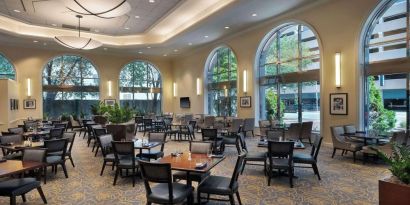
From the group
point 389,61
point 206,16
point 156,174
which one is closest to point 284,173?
point 156,174

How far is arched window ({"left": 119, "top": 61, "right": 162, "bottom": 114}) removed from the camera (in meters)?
17.5

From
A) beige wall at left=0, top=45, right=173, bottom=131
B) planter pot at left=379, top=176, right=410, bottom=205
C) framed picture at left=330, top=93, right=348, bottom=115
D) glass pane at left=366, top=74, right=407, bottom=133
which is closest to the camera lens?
planter pot at left=379, top=176, right=410, bottom=205

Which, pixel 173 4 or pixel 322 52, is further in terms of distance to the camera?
pixel 173 4

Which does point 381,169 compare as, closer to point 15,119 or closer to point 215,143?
point 215,143

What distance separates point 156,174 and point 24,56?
14744 mm

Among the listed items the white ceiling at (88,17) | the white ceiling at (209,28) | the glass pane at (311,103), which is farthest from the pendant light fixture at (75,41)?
the glass pane at (311,103)

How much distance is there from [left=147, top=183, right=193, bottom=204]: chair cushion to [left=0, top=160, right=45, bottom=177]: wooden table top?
190cm

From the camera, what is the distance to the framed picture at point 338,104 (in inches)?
327

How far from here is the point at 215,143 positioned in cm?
721

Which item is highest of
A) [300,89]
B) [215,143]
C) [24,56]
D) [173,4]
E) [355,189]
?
[173,4]

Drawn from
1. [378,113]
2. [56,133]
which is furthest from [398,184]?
[56,133]

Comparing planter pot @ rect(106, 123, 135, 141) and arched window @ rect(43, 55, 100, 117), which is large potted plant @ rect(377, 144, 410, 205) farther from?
arched window @ rect(43, 55, 100, 117)

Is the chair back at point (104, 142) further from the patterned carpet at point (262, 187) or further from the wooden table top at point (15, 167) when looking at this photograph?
the wooden table top at point (15, 167)

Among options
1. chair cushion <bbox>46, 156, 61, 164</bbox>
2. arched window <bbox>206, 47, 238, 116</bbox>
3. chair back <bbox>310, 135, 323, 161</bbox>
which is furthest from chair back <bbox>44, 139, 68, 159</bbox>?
arched window <bbox>206, 47, 238, 116</bbox>
